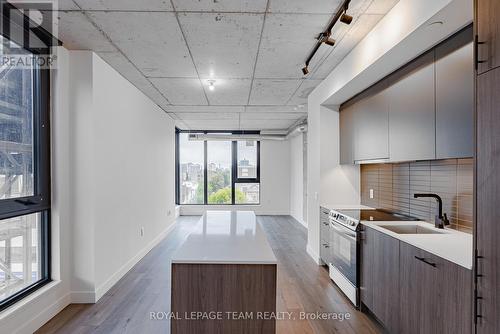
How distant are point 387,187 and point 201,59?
271cm

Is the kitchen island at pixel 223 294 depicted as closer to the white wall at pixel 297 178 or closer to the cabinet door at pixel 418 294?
the cabinet door at pixel 418 294

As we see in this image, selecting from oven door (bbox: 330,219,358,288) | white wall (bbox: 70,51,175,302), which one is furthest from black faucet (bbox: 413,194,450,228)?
Answer: white wall (bbox: 70,51,175,302)

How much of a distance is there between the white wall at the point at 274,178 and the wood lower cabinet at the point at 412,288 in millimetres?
6279

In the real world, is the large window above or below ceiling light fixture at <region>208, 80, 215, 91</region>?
below

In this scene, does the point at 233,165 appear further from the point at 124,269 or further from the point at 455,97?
the point at 455,97

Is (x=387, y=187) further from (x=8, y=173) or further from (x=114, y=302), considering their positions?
(x=8, y=173)

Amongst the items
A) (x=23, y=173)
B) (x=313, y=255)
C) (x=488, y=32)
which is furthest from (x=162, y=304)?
(x=488, y=32)

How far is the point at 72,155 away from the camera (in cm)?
308

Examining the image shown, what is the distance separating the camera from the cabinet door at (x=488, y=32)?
1.36m

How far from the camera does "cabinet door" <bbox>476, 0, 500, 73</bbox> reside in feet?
4.45

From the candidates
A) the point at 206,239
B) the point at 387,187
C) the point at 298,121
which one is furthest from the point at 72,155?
the point at 298,121

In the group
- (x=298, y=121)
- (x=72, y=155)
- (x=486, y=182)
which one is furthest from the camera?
(x=298, y=121)

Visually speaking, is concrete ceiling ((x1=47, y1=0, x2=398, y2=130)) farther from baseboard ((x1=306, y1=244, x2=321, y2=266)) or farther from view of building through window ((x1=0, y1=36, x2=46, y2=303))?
baseboard ((x1=306, y1=244, x2=321, y2=266))

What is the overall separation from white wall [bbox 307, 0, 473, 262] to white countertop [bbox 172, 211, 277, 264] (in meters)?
1.82
